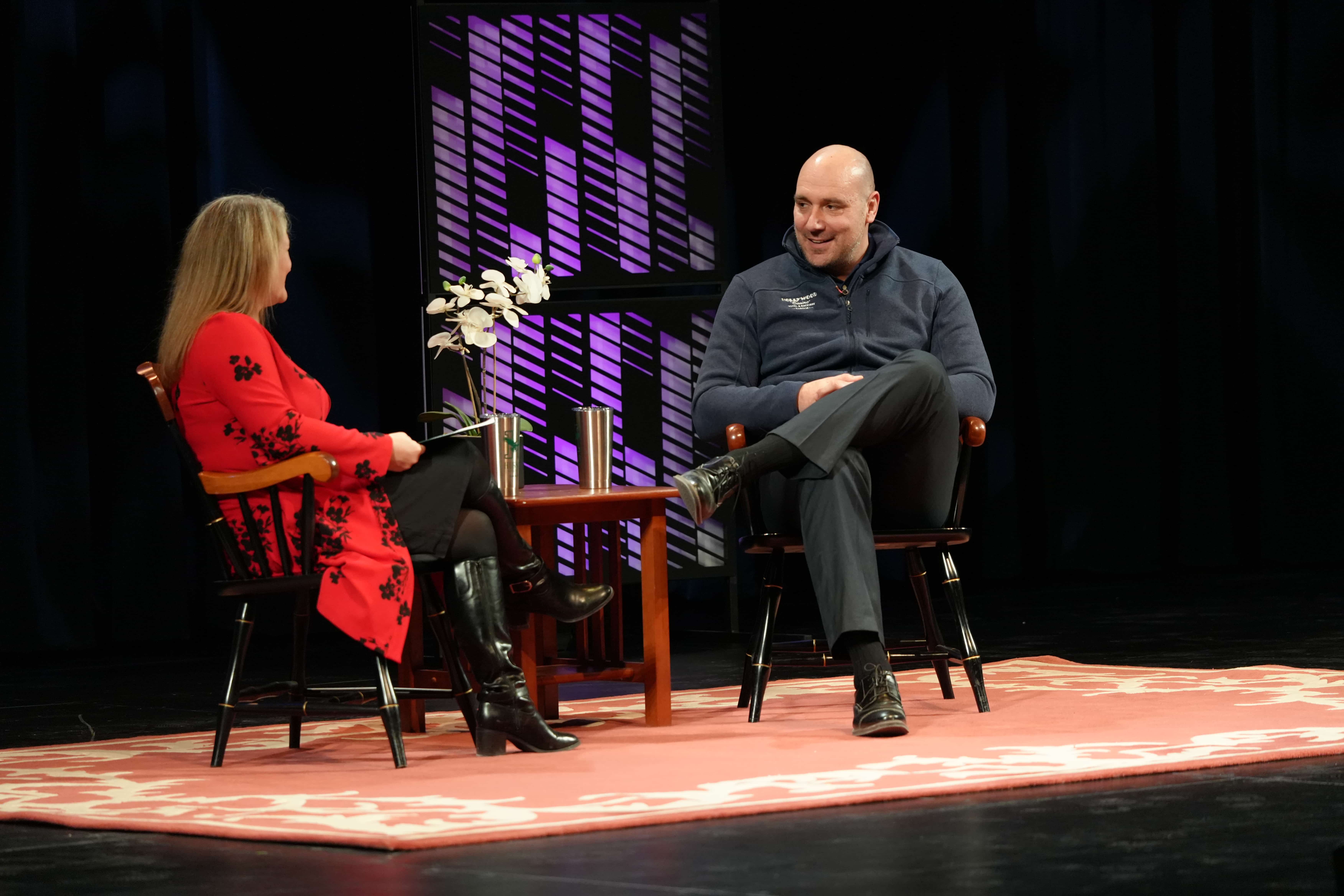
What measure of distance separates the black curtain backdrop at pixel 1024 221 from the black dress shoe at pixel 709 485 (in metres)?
2.54

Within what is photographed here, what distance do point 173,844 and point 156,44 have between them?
3.45 meters

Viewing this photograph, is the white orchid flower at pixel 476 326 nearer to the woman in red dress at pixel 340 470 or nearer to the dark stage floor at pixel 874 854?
the woman in red dress at pixel 340 470

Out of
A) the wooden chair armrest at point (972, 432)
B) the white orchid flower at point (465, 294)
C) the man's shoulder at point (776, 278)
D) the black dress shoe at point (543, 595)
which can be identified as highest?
the man's shoulder at point (776, 278)

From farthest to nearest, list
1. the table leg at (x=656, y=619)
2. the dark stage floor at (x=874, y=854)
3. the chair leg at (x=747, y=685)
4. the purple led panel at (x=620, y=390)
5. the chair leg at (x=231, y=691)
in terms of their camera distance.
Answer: the purple led panel at (x=620, y=390) < the chair leg at (x=747, y=685) < the table leg at (x=656, y=619) < the chair leg at (x=231, y=691) < the dark stage floor at (x=874, y=854)

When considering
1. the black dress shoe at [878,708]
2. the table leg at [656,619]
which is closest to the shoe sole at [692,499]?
the table leg at [656,619]

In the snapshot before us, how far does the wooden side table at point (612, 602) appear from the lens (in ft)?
11.4

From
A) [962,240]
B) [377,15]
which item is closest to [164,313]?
[377,15]

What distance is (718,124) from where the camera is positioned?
217 inches

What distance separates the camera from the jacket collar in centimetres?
380

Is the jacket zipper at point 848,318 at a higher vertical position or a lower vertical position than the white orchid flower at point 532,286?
lower

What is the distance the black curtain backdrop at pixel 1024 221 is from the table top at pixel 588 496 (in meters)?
2.17

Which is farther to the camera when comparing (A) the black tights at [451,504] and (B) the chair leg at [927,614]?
(B) the chair leg at [927,614]

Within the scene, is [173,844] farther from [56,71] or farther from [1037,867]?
[56,71]

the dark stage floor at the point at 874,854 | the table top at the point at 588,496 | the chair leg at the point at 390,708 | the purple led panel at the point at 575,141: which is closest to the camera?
the dark stage floor at the point at 874,854
